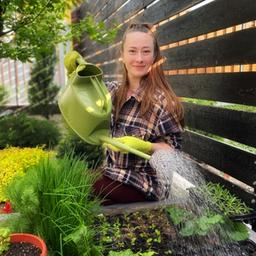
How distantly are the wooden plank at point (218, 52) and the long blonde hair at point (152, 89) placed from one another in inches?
13.1

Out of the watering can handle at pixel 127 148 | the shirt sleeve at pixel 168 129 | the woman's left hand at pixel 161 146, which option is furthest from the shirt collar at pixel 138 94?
the watering can handle at pixel 127 148

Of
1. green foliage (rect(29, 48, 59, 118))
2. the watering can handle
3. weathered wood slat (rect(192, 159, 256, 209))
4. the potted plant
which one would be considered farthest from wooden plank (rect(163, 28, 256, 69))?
green foliage (rect(29, 48, 59, 118))

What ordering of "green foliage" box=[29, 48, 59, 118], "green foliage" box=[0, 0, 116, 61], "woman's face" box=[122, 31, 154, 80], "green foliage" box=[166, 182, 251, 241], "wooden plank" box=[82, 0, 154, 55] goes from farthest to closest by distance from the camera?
"green foliage" box=[29, 48, 59, 118]
"wooden plank" box=[82, 0, 154, 55]
"green foliage" box=[0, 0, 116, 61]
"woman's face" box=[122, 31, 154, 80]
"green foliage" box=[166, 182, 251, 241]

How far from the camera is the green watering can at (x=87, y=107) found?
1.74 metres

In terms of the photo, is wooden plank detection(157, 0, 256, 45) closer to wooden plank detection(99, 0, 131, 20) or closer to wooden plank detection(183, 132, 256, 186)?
wooden plank detection(183, 132, 256, 186)

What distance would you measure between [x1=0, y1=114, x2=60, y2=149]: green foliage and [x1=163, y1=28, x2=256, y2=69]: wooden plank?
2.03 m

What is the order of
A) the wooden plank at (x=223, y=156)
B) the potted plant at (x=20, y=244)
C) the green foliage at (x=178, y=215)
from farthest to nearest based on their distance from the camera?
the wooden plank at (x=223, y=156), the green foliage at (x=178, y=215), the potted plant at (x=20, y=244)

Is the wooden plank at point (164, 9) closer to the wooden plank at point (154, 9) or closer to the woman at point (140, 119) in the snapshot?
the wooden plank at point (154, 9)

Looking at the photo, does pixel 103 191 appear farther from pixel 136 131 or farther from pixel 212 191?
pixel 212 191

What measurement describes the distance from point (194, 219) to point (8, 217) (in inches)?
32.5

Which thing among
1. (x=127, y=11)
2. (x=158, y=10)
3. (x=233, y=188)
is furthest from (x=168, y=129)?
(x=127, y=11)

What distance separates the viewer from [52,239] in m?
1.64

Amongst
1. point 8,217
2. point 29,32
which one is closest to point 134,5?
point 29,32

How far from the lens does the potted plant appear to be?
1.43 meters
